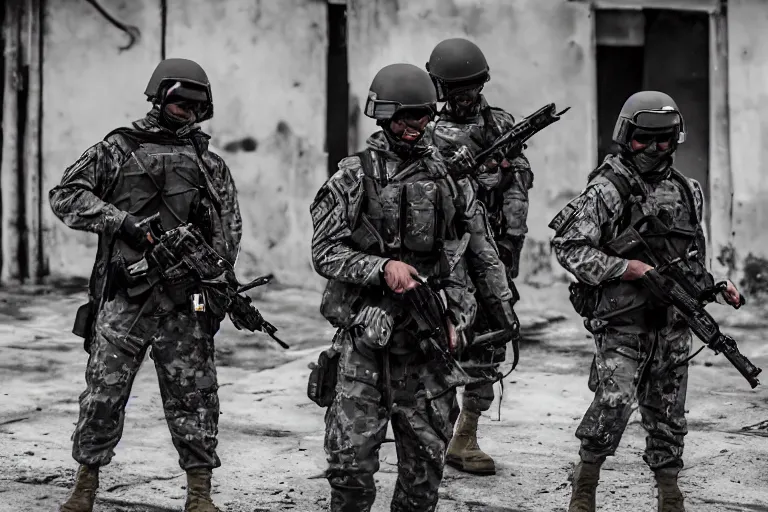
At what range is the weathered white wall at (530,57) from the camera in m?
11.6

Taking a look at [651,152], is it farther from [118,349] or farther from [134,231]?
[118,349]

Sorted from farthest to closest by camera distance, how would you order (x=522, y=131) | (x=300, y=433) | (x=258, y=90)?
(x=258, y=90)
(x=300, y=433)
(x=522, y=131)

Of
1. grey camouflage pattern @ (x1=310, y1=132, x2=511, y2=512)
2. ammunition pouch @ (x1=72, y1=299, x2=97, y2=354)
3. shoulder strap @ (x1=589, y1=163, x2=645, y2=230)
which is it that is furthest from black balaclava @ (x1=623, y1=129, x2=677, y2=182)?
ammunition pouch @ (x1=72, y1=299, x2=97, y2=354)

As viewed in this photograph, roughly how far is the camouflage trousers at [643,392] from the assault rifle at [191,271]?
1435mm

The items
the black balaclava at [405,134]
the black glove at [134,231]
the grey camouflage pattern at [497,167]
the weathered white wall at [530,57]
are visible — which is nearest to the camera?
the black balaclava at [405,134]

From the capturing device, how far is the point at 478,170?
7184 millimetres

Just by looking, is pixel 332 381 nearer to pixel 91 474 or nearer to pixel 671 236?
pixel 91 474

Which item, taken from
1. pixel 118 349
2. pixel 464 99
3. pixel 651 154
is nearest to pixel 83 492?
pixel 118 349

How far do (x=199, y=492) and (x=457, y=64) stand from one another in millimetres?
2443

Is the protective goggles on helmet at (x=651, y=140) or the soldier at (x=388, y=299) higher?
the protective goggles on helmet at (x=651, y=140)

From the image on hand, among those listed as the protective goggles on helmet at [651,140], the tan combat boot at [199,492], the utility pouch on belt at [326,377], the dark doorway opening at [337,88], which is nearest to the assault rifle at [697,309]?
the protective goggles on helmet at [651,140]

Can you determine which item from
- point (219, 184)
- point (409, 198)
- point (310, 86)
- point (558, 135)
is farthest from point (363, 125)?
point (409, 198)

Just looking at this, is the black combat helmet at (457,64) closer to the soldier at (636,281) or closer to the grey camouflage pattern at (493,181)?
the grey camouflage pattern at (493,181)

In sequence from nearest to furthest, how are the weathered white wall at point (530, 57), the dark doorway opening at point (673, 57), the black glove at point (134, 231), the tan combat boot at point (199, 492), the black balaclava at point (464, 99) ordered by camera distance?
1. the black glove at point (134, 231)
2. the tan combat boot at point (199, 492)
3. the black balaclava at point (464, 99)
4. the weathered white wall at point (530, 57)
5. the dark doorway opening at point (673, 57)
